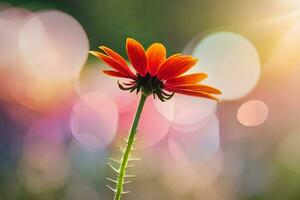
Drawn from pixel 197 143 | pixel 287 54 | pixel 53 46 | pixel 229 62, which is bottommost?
pixel 197 143

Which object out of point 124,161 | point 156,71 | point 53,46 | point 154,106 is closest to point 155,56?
point 156,71

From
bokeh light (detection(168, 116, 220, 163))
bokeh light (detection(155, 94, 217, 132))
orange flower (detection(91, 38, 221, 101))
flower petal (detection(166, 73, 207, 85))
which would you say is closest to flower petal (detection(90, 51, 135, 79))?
orange flower (detection(91, 38, 221, 101))

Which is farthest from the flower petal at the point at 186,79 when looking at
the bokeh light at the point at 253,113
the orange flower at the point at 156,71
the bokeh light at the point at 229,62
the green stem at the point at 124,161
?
the bokeh light at the point at 229,62

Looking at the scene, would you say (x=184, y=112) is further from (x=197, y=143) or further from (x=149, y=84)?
(x=149, y=84)

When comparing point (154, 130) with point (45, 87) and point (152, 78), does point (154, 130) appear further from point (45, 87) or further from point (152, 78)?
point (152, 78)

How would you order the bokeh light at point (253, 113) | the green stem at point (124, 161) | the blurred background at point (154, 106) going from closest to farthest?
1. the green stem at point (124, 161)
2. the blurred background at point (154, 106)
3. the bokeh light at point (253, 113)

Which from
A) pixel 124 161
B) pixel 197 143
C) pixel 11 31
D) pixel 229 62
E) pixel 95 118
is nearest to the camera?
pixel 124 161

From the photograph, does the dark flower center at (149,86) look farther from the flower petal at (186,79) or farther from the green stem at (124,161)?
the green stem at (124,161)
